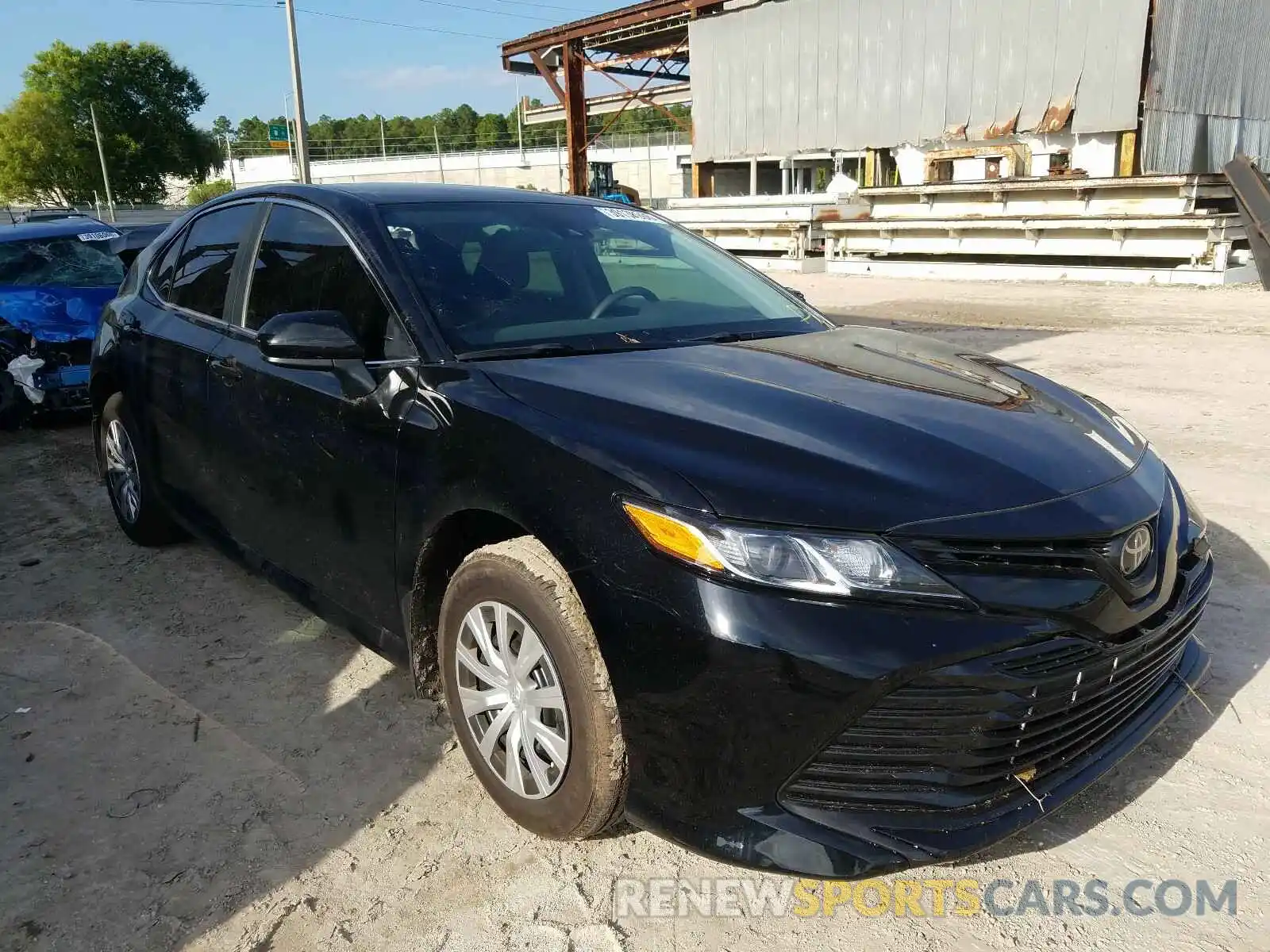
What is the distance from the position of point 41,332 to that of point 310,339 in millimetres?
5597

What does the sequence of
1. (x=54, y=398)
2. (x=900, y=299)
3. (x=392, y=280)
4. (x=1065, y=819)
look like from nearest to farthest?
1. (x=1065, y=819)
2. (x=392, y=280)
3. (x=54, y=398)
4. (x=900, y=299)

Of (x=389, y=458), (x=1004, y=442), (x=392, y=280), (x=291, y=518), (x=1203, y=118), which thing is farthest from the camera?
(x=1203, y=118)

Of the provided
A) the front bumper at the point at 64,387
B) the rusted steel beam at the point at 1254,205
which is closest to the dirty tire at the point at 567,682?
the front bumper at the point at 64,387

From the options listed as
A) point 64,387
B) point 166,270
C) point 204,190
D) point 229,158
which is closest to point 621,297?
point 166,270

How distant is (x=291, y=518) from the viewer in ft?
10.3

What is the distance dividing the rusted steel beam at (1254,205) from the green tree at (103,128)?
7030cm

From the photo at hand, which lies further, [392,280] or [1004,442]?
[392,280]

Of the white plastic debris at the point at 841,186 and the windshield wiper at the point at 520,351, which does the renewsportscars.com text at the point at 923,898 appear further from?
the white plastic debris at the point at 841,186

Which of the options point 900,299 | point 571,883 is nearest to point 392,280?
point 571,883

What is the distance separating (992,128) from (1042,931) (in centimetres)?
2076

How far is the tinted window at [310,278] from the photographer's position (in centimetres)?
285

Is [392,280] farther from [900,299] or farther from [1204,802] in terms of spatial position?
[900,299]

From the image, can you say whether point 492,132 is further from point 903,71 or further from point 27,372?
point 27,372

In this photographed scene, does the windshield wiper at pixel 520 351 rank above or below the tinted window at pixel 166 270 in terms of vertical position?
below
